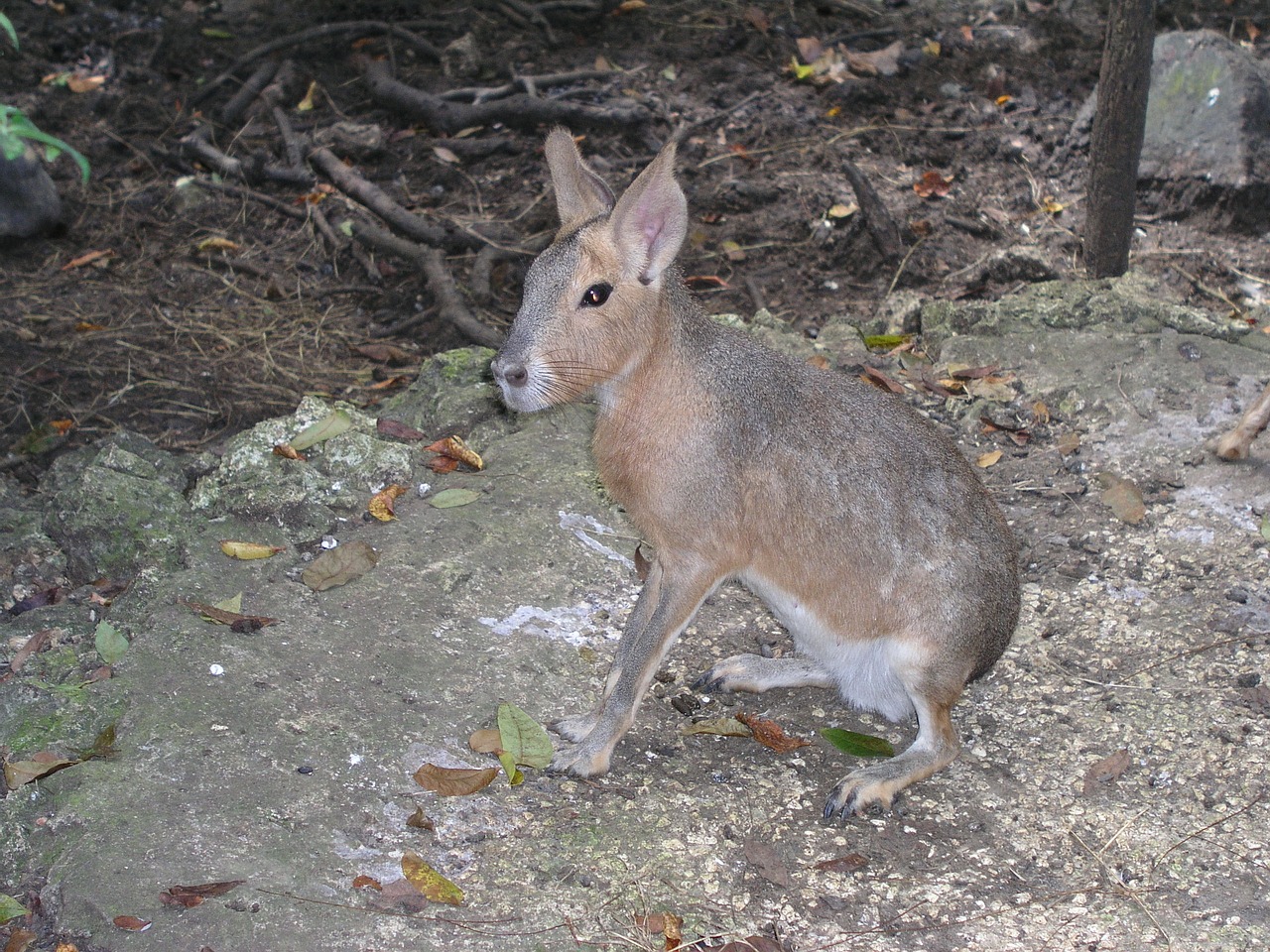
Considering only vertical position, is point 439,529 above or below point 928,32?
below

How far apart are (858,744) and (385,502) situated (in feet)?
5.88

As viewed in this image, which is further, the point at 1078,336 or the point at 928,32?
the point at 928,32

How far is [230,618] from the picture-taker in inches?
141

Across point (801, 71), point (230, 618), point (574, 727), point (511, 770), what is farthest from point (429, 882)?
point (801, 71)

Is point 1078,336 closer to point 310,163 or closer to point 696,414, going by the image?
point 696,414

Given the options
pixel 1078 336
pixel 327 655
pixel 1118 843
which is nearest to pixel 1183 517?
pixel 1078 336

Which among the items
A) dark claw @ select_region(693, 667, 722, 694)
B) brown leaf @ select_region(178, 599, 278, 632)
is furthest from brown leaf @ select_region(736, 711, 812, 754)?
brown leaf @ select_region(178, 599, 278, 632)

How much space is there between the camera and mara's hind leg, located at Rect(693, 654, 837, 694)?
12.9ft

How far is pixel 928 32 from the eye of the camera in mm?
8375

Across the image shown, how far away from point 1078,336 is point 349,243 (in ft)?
12.4

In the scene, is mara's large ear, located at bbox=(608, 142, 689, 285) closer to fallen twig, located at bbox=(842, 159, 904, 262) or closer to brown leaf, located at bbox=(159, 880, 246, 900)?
brown leaf, located at bbox=(159, 880, 246, 900)

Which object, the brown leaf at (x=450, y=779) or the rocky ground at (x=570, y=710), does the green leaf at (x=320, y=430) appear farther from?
the brown leaf at (x=450, y=779)

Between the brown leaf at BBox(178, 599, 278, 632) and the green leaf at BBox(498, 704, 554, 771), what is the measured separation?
0.77 m

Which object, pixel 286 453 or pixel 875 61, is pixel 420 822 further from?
pixel 875 61
